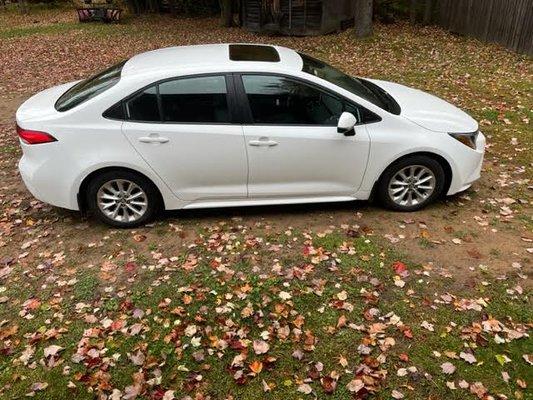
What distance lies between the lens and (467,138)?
211 inches

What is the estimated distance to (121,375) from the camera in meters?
3.61

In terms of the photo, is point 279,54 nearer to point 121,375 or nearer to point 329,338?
point 329,338

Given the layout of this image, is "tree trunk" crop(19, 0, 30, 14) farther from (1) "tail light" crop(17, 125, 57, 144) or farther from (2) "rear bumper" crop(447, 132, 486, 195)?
(2) "rear bumper" crop(447, 132, 486, 195)

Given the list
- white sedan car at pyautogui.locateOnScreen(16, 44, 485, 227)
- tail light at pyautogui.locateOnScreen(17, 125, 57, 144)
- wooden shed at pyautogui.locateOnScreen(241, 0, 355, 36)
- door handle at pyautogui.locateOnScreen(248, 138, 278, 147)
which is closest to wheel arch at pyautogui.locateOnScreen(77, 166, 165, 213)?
white sedan car at pyautogui.locateOnScreen(16, 44, 485, 227)

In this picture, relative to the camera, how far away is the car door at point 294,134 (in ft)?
16.5

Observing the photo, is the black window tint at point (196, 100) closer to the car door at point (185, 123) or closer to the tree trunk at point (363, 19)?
the car door at point (185, 123)

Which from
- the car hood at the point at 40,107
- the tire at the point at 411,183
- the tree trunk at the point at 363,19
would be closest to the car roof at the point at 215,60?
the car hood at the point at 40,107

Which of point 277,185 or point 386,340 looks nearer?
point 386,340

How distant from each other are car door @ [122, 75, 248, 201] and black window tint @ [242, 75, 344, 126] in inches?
9.5

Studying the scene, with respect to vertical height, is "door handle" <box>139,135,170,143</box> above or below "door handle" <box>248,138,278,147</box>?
above

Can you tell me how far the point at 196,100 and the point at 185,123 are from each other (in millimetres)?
269

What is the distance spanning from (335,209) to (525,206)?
226cm

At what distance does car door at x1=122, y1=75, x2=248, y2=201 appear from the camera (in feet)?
16.3

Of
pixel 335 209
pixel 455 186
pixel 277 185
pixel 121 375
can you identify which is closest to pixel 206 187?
pixel 277 185
